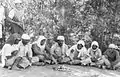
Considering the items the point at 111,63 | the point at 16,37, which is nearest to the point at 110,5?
the point at 111,63

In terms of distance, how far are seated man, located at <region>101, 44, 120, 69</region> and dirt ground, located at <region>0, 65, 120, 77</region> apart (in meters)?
0.37


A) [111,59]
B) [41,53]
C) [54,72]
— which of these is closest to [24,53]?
[41,53]

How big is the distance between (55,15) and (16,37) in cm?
256

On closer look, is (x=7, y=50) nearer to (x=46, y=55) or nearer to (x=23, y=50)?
(x=23, y=50)

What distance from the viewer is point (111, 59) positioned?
320 inches

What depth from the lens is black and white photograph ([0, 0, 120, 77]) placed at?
275 inches

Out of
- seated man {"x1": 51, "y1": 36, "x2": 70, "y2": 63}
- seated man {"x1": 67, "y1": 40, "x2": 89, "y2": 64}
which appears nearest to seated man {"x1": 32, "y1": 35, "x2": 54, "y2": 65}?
seated man {"x1": 51, "y1": 36, "x2": 70, "y2": 63}

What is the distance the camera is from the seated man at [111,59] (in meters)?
7.78

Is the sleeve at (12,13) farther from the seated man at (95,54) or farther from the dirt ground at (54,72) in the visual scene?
the seated man at (95,54)

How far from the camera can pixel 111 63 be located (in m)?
7.93

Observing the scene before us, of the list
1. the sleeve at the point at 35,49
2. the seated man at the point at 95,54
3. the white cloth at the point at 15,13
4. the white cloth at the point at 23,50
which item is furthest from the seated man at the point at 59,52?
the white cloth at the point at 15,13

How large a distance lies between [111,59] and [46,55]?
2132 millimetres

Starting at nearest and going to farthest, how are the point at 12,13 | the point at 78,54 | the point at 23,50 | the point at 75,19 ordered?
the point at 23,50
the point at 12,13
the point at 78,54
the point at 75,19

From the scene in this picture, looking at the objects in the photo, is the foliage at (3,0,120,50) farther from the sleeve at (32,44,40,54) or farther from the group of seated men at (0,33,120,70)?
the sleeve at (32,44,40,54)
